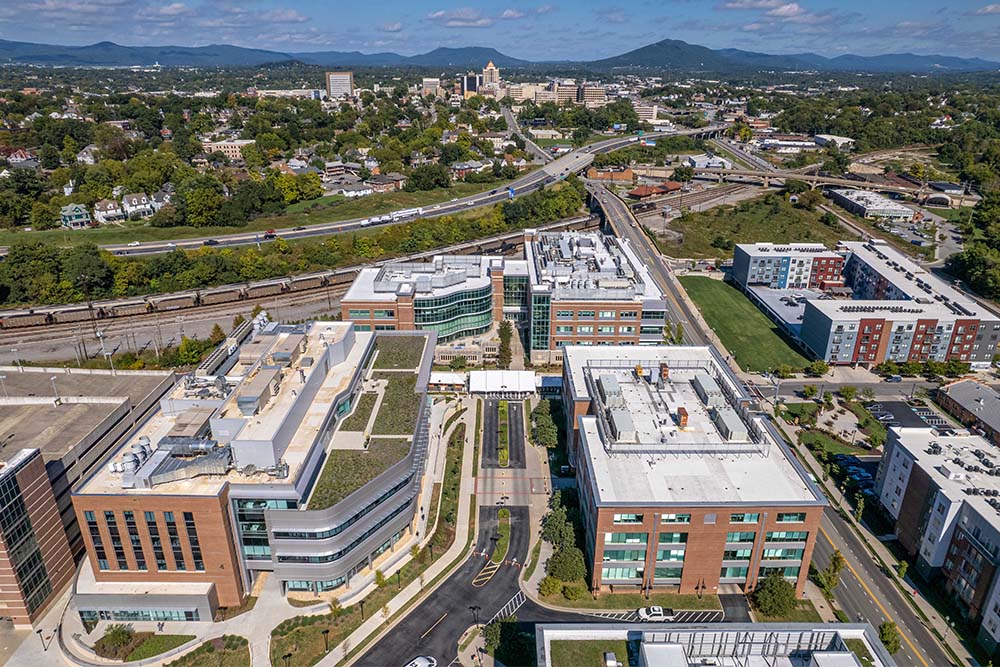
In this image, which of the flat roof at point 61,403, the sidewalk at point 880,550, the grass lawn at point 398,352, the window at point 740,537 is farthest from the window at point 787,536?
the flat roof at point 61,403

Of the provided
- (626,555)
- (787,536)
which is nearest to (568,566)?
(626,555)

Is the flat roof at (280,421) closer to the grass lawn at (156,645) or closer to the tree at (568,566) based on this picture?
the grass lawn at (156,645)

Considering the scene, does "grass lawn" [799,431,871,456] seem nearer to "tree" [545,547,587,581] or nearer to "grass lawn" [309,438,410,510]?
"tree" [545,547,587,581]

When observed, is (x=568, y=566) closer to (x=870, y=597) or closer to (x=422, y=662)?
(x=422, y=662)

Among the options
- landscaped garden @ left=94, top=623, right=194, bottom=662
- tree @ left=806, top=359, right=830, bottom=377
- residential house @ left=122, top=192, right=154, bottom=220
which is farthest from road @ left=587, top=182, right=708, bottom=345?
residential house @ left=122, top=192, right=154, bottom=220

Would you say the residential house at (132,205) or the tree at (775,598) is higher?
the residential house at (132,205)
